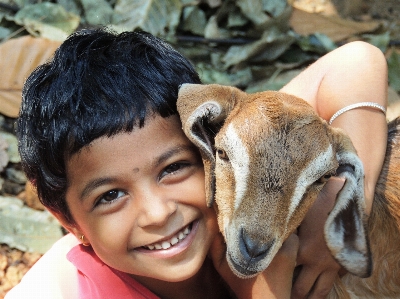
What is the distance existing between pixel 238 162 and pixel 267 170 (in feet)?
0.43

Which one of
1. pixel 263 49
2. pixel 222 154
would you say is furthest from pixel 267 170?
pixel 263 49

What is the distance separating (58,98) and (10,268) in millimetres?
1886

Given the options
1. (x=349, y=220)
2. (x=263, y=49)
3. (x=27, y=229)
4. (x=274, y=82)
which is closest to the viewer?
(x=349, y=220)

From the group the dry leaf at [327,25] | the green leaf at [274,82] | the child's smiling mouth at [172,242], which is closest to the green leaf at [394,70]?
the dry leaf at [327,25]

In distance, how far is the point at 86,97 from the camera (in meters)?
2.40

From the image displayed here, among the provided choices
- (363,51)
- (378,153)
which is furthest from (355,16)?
(378,153)

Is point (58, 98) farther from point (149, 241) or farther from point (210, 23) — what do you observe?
point (210, 23)

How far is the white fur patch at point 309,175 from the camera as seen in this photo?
6.92ft

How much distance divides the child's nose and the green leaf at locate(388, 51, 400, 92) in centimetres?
326

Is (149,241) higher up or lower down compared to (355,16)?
higher up

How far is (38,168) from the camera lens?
255cm

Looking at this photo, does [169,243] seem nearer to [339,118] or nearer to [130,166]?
[130,166]

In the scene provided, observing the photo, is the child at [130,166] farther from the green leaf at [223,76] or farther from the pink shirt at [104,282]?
the green leaf at [223,76]

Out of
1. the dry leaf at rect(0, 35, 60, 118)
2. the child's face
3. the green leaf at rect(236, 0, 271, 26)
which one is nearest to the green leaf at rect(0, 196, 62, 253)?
the dry leaf at rect(0, 35, 60, 118)
